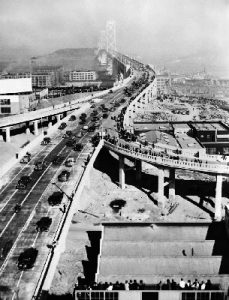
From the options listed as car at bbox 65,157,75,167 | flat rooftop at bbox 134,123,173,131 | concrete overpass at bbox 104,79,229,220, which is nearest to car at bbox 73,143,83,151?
concrete overpass at bbox 104,79,229,220

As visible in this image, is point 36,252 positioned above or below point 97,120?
below

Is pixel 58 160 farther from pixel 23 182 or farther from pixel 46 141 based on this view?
pixel 46 141

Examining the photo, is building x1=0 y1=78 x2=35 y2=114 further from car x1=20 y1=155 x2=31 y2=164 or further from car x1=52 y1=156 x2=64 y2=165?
car x1=52 y1=156 x2=64 y2=165

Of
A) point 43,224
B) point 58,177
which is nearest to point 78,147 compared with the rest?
point 58,177

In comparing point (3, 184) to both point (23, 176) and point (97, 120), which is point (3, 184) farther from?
point (97, 120)

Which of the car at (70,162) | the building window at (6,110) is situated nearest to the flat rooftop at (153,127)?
the car at (70,162)

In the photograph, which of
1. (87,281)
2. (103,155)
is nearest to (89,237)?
(87,281)

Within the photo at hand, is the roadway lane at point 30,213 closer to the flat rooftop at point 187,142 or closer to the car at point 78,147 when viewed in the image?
the car at point 78,147
